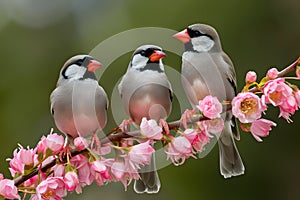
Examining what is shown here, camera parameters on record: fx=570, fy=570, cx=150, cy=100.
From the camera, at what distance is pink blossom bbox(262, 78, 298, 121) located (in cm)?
88

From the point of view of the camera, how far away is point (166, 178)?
3.04m

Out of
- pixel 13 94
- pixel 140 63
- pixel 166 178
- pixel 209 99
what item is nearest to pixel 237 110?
pixel 209 99

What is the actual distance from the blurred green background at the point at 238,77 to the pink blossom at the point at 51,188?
160cm

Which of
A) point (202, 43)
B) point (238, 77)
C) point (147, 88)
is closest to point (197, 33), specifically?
point (202, 43)

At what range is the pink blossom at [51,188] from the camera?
0.89m

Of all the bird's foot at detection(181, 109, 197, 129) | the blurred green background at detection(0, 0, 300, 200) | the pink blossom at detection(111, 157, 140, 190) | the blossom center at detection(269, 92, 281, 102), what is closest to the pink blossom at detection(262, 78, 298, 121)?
the blossom center at detection(269, 92, 281, 102)

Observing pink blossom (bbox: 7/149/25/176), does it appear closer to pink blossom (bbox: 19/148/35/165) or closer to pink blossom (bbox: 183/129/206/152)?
pink blossom (bbox: 19/148/35/165)

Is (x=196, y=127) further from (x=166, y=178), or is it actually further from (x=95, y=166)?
(x=166, y=178)

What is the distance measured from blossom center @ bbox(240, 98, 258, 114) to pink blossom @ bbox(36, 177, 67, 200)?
0.30 m

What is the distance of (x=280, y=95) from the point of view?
2.95ft

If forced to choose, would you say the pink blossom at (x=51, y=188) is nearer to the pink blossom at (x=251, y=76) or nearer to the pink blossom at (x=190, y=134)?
the pink blossom at (x=190, y=134)

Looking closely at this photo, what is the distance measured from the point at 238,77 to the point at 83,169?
1833mm

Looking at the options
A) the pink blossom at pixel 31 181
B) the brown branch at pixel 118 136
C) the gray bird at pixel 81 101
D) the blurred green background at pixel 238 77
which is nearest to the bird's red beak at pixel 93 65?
the gray bird at pixel 81 101

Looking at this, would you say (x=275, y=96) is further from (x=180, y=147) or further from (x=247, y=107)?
(x=180, y=147)
